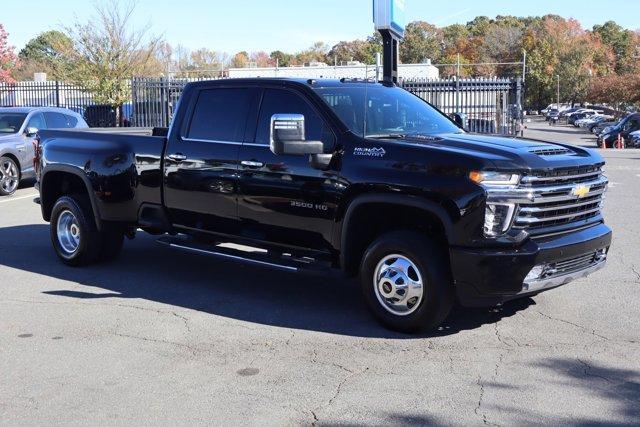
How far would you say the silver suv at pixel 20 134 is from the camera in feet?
48.8

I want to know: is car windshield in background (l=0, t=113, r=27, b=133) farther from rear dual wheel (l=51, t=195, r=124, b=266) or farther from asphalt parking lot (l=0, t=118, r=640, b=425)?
asphalt parking lot (l=0, t=118, r=640, b=425)

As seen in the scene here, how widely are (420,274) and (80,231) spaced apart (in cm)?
428

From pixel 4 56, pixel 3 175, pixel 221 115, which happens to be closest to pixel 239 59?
pixel 4 56

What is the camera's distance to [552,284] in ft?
18.2

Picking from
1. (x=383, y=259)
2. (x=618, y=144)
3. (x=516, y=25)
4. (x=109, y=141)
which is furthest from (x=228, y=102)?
(x=516, y=25)

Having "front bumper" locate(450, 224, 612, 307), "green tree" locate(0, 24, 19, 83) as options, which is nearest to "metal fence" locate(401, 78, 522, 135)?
"front bumper" locate(450, 224, 612, 307)

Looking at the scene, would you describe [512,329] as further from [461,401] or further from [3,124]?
[3,124]

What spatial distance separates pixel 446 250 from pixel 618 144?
98.5 feet

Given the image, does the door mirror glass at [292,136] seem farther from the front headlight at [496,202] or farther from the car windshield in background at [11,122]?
the car windshield in background at [11,122]

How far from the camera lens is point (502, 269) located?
5.30 m

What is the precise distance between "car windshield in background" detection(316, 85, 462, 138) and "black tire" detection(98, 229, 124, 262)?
10.6 ft

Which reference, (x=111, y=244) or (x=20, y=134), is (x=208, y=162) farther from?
(x=20, y=134)

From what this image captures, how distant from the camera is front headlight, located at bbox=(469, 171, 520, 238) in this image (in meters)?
5.27

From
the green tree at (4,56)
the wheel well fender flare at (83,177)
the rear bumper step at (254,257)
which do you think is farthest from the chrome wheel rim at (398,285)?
the green tree at (4,56)
